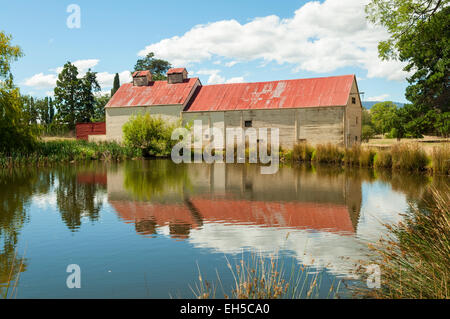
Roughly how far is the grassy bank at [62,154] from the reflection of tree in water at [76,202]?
27.9 feet

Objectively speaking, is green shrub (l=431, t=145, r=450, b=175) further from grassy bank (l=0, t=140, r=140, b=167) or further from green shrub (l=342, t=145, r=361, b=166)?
grassy bank (l=0, t=140, r=140, b=167)

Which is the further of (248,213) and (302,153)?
(302,153)

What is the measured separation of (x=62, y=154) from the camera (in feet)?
88.4

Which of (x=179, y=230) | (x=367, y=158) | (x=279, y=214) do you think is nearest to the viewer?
(x=179, y=230)

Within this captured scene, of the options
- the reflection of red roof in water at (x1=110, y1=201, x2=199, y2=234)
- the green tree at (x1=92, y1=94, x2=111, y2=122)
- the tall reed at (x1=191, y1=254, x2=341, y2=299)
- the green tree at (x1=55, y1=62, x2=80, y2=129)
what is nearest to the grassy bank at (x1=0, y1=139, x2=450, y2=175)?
the reflection of red roof in water at (x1=110, y1=201, x2=199, y2=234)

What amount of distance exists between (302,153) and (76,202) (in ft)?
60.0

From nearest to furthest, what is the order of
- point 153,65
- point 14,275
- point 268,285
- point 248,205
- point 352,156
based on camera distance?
point 268,285 < point 14,275 < point 248,205 < point 352,156 < point 153,65

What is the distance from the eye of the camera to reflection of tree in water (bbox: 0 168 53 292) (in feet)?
19.6

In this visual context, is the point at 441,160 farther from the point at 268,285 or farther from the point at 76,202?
the point at 268,285

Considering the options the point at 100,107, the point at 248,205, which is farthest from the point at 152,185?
the point at 100,107

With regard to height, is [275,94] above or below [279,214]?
above

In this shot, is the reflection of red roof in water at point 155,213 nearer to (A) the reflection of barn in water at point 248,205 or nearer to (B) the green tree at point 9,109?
(A) the reflection of barn in water at point 248,205

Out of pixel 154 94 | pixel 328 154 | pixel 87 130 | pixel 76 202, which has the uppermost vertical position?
pixel 154 94
